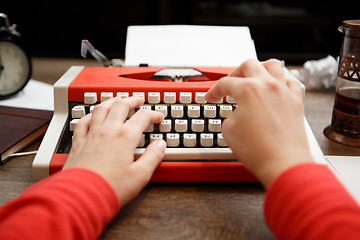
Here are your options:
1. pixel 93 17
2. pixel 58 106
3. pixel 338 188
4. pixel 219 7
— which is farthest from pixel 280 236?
pixel 219 7

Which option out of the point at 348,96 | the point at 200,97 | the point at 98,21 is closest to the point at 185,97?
the point at 200,97

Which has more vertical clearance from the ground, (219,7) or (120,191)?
(219,7)

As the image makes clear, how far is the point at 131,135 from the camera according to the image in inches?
24.4

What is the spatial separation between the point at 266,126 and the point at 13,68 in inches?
33.9

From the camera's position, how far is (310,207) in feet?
1.44

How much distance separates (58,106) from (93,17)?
0.92 meters

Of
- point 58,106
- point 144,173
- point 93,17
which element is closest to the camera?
point 144,173

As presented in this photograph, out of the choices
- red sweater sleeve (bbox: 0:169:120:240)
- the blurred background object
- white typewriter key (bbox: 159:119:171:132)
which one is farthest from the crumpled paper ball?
red sweater sleeve (bbox: 0:169:120:240)

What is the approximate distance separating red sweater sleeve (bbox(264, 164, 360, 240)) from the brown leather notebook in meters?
0.55

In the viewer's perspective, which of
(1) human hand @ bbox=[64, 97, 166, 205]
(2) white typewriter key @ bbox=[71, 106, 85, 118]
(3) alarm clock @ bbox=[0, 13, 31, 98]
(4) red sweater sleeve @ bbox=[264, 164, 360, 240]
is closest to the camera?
(4) red sweater sleeve @ bbox=[264, 164, 360, 240]

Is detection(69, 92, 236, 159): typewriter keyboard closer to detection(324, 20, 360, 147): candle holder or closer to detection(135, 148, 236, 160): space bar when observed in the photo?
detection(135, 148, 236, 160): space bar

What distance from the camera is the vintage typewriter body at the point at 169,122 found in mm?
667

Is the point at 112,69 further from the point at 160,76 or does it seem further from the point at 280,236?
the point at 280,236

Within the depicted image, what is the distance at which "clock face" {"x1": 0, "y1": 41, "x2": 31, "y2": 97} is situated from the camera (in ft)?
3.60
